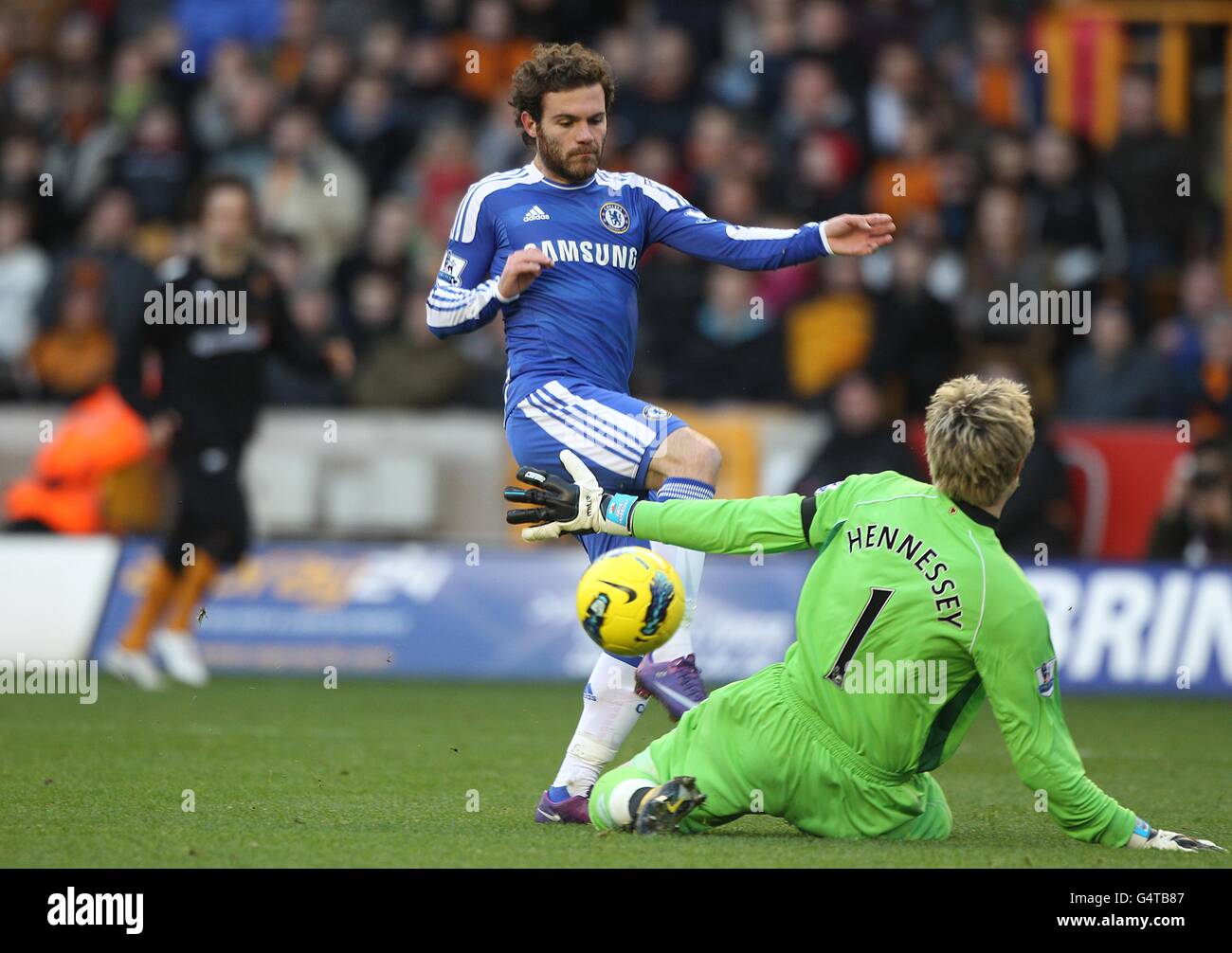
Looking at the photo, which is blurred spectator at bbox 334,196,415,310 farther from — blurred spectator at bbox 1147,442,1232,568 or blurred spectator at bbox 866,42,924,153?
blurred spectator at bbox 1147,442,1232,568

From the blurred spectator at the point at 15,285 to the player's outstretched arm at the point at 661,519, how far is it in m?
10.7

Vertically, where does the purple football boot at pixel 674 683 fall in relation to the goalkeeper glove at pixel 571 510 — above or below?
below

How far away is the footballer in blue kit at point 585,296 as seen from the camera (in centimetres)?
662

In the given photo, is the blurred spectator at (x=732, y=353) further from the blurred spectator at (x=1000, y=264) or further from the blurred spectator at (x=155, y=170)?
the blurred spectator at (x=155, y=170)

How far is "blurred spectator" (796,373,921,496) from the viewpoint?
42.9 feet

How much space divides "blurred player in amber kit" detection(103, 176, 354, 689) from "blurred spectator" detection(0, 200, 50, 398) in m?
3.64

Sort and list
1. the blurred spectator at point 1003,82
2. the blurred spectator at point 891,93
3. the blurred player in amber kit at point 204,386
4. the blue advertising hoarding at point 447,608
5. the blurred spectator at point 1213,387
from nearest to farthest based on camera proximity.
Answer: the blurred player in amber kit at point 204,386 → the blue advertising hoarding at point 447,608 → the blurred spectator at point 1213,387 → the blurred spectator at point 891,93 → the blurred spectator at point 1003,82

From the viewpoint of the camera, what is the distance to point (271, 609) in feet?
42.9

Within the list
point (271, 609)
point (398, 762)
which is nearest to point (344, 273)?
point (271, 609)

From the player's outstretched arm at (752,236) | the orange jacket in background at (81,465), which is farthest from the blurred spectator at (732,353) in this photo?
the player's outstretched arm at (752,236)

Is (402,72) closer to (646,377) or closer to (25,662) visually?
(646,377)

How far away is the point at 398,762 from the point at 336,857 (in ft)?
9.33

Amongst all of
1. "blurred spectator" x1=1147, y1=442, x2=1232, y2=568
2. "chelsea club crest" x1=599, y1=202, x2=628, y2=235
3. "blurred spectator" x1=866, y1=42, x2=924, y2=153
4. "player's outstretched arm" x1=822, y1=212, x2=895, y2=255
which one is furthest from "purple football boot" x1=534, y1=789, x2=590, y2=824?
"blurred spectator" x1=866, y1=42, x2=924, y2=153


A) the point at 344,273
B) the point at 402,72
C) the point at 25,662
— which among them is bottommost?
the point at 25,662
